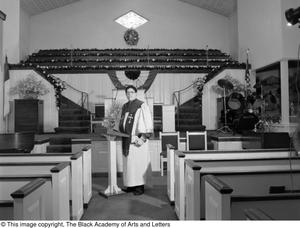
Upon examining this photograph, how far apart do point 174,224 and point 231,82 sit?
931cm

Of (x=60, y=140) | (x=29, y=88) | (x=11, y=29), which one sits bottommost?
(x=60, y=140)

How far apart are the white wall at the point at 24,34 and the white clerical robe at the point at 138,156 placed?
9.40 m

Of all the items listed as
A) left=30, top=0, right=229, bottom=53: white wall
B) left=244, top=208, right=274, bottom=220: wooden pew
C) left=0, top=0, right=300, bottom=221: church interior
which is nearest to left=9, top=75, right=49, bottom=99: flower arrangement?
left=0, top=0, right=300, bottom=221: church interior

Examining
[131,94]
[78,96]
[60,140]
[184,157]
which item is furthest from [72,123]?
[184,157]

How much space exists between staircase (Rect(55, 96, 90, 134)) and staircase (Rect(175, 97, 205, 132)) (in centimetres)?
301

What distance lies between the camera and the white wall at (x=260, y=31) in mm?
8898

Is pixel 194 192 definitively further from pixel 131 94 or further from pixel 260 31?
pixel 260 31

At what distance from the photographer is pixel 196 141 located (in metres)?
7.49

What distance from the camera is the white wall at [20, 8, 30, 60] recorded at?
524 inches

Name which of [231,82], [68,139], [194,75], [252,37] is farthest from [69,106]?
[252,37]

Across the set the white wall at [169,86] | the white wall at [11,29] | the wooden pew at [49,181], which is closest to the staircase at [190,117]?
the white wall at [169,86]

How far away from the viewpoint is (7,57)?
11.1 m

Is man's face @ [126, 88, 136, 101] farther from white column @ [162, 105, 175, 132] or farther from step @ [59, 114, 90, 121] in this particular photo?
step @ [59, 114, 90, 121]

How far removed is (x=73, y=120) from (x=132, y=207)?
6.67 meters
